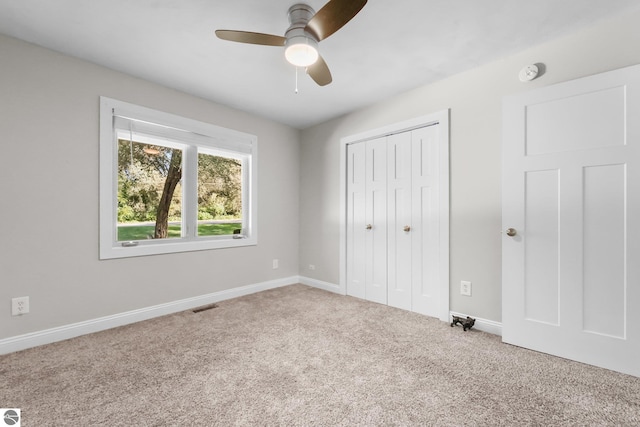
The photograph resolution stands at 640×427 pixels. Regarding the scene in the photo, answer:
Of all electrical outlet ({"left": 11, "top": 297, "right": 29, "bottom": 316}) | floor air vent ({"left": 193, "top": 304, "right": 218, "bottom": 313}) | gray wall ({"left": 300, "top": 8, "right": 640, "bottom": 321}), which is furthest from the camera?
floor air vent ({"left": 193, "top": 304, "right": 218, "bottom": 313})

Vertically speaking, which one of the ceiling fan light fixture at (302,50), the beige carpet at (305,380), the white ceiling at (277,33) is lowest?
the beige carpet at (305,380)

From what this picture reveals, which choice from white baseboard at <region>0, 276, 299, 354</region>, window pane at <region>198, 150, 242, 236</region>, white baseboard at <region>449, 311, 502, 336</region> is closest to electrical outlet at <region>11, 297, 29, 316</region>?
white baseboard at <region>0, 276, 299, 354</region>

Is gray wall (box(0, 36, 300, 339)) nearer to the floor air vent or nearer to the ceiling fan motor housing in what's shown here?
the floor air vent

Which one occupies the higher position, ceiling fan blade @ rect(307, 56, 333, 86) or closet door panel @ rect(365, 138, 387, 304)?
ceiling fan blade @ rect(307, 56, 333, 86)

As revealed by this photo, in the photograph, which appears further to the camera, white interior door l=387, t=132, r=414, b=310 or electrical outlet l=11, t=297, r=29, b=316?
white interior door l=387, t=132, r=414, b=310

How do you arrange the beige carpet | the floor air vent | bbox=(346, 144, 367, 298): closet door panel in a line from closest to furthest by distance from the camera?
the beige carpet, the floor air vent, bbox=(346, 144, 367, 298): closet door panel

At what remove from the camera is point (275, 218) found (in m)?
3.94

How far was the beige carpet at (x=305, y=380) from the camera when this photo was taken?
54.9 inches

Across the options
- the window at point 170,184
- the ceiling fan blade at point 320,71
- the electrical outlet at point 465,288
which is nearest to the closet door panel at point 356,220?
the electrical outlet at point 465,288

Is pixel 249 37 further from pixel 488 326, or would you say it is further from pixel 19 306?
pixel 488 326

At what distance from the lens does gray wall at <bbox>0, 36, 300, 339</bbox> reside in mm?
2068

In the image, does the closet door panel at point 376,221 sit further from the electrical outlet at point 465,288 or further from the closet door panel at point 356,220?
the electrical outlet at point 465,288

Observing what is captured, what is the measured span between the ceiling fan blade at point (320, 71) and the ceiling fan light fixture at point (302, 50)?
0.11m

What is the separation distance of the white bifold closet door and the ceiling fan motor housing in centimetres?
157
